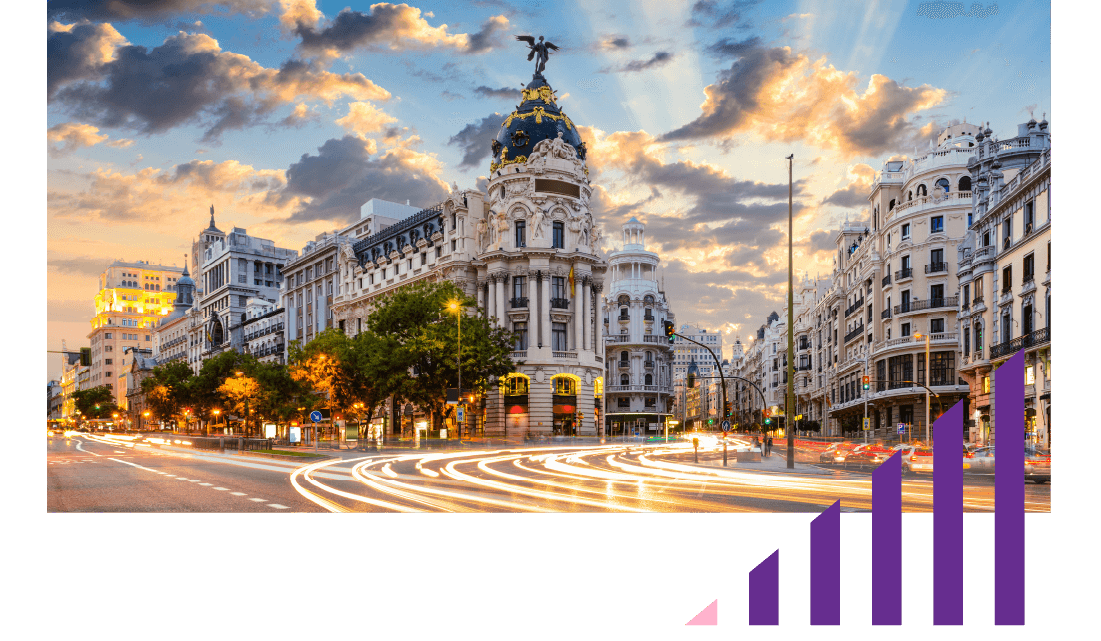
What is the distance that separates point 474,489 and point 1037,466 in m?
14.8

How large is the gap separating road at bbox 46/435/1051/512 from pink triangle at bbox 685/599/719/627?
607 cm

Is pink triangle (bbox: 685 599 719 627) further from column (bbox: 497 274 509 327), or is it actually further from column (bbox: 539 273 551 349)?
column (bbox: 497 274 509 327)

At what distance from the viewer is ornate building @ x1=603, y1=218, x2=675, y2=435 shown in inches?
4724

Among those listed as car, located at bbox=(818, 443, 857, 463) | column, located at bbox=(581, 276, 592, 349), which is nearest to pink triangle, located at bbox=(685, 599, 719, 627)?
car, located at bbox=(818, 443, 857, 463)

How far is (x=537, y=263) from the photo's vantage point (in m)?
69.6

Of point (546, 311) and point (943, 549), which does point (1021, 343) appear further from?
point (546, 311)

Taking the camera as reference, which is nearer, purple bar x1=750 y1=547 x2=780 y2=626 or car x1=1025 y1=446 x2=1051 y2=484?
purple bar x1=750 y1=547 x2=780 y2=626

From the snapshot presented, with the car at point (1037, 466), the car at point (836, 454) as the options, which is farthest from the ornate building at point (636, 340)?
the car at point (1037, 466)

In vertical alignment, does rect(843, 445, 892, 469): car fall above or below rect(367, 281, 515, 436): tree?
below

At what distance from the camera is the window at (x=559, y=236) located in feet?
231
